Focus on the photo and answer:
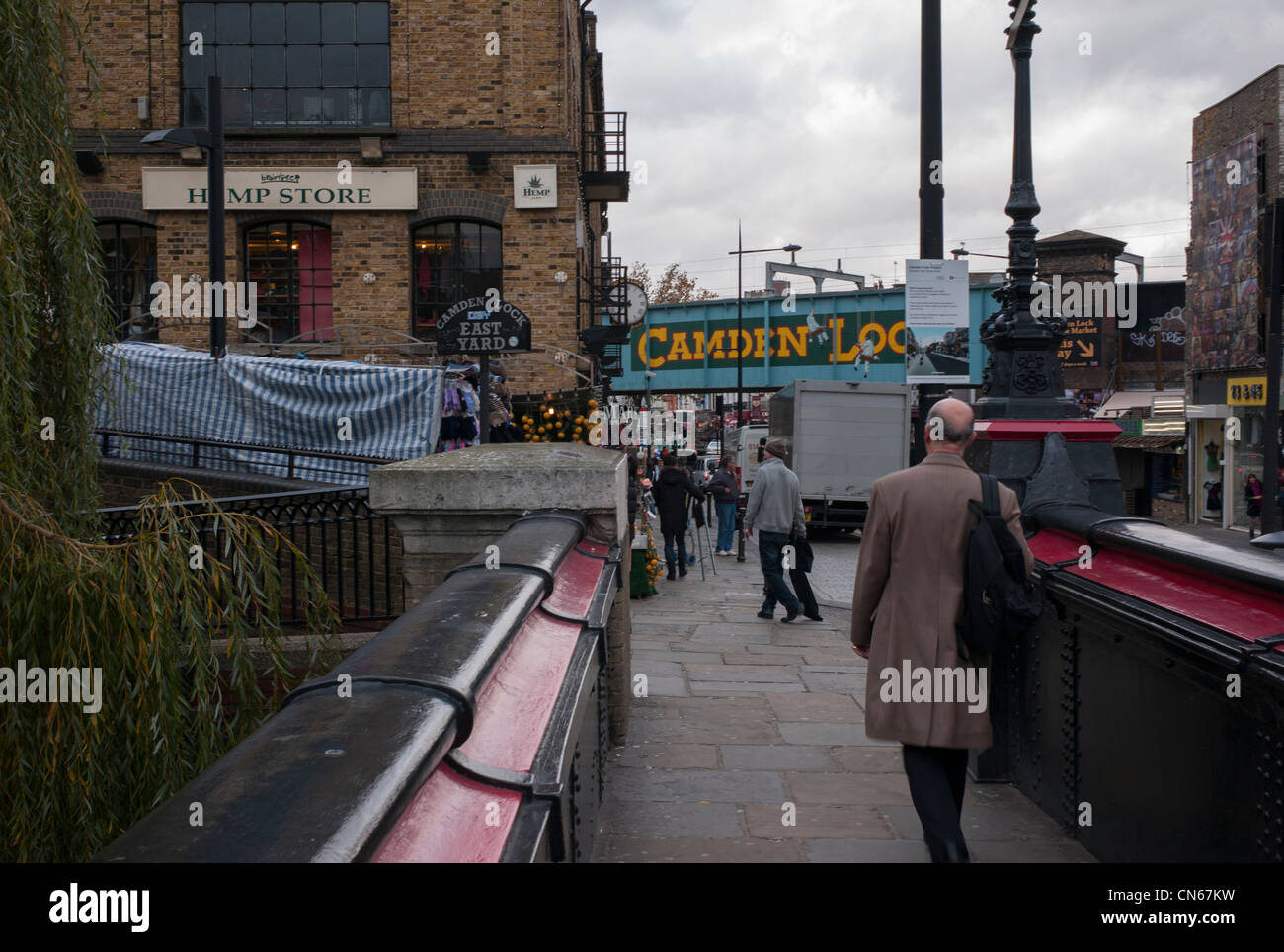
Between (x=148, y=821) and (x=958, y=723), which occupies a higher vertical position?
(x=148, y=821)

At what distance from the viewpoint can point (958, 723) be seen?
4180 millimetres

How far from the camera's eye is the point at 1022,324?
22.0 feet

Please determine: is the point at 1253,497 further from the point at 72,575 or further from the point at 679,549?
the point at 72,575

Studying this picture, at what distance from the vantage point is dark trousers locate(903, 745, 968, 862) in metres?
4.18

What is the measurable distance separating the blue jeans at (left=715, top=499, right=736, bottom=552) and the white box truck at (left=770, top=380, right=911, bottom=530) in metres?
3.41

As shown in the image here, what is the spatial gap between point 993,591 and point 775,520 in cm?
749

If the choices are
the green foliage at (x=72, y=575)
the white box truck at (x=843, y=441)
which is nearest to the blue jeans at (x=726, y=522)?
the white box truck at (x=843, y=441)

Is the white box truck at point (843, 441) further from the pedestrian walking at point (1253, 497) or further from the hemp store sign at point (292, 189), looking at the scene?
the hemp store sign at point (292, 189)

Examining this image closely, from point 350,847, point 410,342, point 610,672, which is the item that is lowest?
point 610,672

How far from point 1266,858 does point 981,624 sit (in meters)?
1.32

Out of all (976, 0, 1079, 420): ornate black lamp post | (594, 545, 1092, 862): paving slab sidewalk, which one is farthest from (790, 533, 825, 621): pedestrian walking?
(976, 0, 1079, 420): ornate black lamp post
